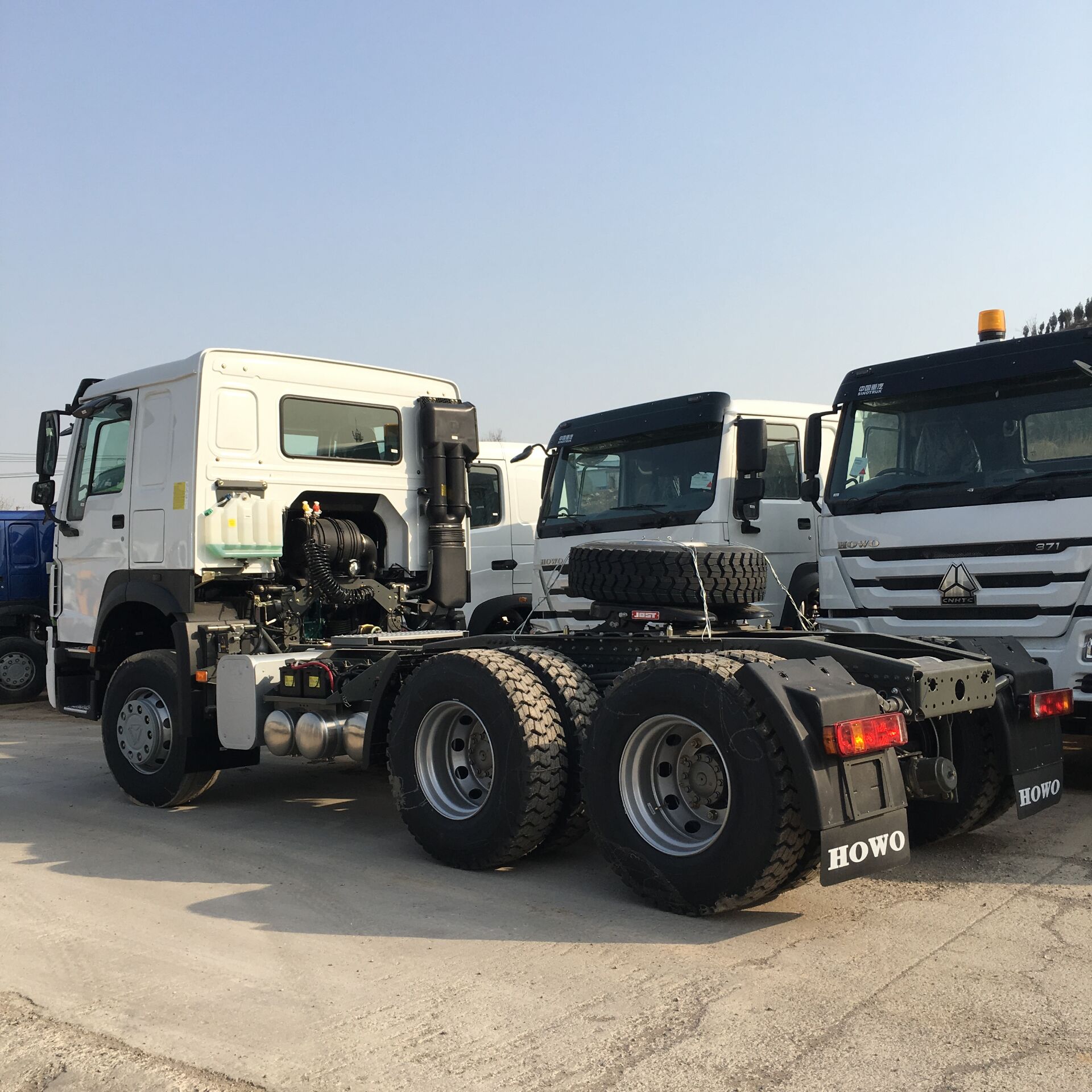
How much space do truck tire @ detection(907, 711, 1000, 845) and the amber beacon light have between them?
3290 millimetres

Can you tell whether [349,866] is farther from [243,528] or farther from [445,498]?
[445,498]

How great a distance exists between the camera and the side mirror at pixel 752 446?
332 inches

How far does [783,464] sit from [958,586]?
258 cm

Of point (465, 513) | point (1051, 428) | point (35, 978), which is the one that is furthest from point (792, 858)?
point (465, 513)

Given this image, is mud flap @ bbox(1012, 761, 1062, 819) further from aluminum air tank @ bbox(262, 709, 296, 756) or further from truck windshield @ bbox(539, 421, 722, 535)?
aluminum air tank @ bbox(262, 709, 296, 756)

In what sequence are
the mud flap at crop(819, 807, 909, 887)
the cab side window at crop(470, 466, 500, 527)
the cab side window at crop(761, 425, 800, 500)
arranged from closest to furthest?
the mud flap at crop(819, 807, 909, 887)
the cab side window at crop(761, 425, 800, 500)
the cab side window at crop(470, 466, 500, 527)

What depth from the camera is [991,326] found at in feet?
25.6

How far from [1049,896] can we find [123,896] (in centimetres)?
422

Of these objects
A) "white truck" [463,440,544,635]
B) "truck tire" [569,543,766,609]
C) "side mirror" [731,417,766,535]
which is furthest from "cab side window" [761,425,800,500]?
"white truck" [463,440,544,635]

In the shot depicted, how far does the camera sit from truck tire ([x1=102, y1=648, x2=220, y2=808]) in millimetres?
7332

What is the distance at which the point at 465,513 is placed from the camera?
868cm

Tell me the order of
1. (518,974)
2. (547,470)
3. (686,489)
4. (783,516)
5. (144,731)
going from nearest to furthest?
(518,974), (144,731), (686,489), (783,516), (547,470)

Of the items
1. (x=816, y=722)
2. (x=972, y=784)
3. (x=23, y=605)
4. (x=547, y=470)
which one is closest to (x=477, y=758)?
(x=816, y=722)

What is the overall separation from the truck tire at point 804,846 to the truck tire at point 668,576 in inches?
38.1
